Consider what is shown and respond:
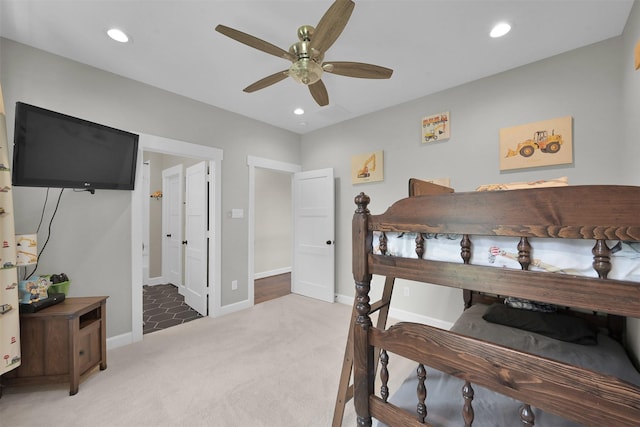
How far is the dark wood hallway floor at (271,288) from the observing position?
13.5 ft

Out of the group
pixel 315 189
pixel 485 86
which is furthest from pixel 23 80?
pixel 485 86

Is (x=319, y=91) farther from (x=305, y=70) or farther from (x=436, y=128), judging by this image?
(x=436, y=128)

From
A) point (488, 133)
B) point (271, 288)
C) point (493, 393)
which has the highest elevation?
point (488, 133)

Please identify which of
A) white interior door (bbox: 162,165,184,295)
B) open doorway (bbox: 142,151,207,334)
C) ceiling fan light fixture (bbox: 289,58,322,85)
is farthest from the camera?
white interior door (bbox: 162,165,184,295)

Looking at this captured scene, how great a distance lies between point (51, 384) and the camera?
1895 mm

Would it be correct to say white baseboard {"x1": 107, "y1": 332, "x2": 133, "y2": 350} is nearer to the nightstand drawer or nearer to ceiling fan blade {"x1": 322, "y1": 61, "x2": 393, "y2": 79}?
the nightstand drawer

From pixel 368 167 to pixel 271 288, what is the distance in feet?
9.12

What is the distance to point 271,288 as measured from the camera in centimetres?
466

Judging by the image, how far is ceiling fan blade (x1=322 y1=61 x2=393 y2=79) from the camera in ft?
5.65

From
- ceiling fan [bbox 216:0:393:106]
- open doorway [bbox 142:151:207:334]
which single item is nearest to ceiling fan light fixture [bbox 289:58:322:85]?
ceiling fan [bbox 216:0:393:106]

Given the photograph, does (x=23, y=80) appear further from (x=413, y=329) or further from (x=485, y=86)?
(x=485, y=86)

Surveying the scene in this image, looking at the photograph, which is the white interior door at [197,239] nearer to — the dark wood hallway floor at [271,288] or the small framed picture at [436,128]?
the dark wood hallway floor at [271,288]

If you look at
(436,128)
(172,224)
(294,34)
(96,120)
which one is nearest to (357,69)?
(294,34)

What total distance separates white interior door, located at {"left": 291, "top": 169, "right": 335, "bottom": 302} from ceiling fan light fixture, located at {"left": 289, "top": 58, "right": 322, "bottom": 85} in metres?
2.13
